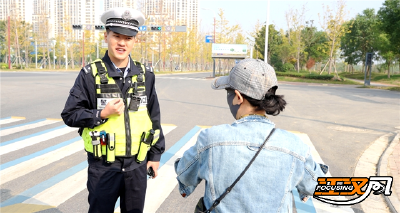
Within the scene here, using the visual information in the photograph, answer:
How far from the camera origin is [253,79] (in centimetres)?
168

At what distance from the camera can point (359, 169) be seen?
591 cm

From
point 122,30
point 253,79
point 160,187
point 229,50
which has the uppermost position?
point 229,50

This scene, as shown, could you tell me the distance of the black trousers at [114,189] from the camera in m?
2.48

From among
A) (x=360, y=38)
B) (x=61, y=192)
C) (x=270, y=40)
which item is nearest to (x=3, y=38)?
(x=270, y=40)

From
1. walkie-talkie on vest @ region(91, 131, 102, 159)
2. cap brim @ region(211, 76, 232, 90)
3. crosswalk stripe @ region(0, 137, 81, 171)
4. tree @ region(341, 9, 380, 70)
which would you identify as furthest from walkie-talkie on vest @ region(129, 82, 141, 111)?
tree @ region(341, 9, 380, 70)

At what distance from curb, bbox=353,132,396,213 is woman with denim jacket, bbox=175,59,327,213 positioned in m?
3.21

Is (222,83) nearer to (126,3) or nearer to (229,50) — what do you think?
(229,50)

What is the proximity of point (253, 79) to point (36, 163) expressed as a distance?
5.09 metres

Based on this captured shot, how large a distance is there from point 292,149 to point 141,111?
1.26 m

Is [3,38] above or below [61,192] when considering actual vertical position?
above

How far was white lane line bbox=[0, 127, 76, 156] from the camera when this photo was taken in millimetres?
6547

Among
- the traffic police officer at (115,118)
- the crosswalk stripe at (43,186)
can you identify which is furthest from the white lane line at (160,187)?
the traffic police officer at (115,118)

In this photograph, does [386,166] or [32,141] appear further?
[32,141]

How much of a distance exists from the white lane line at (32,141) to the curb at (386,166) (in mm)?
6105
